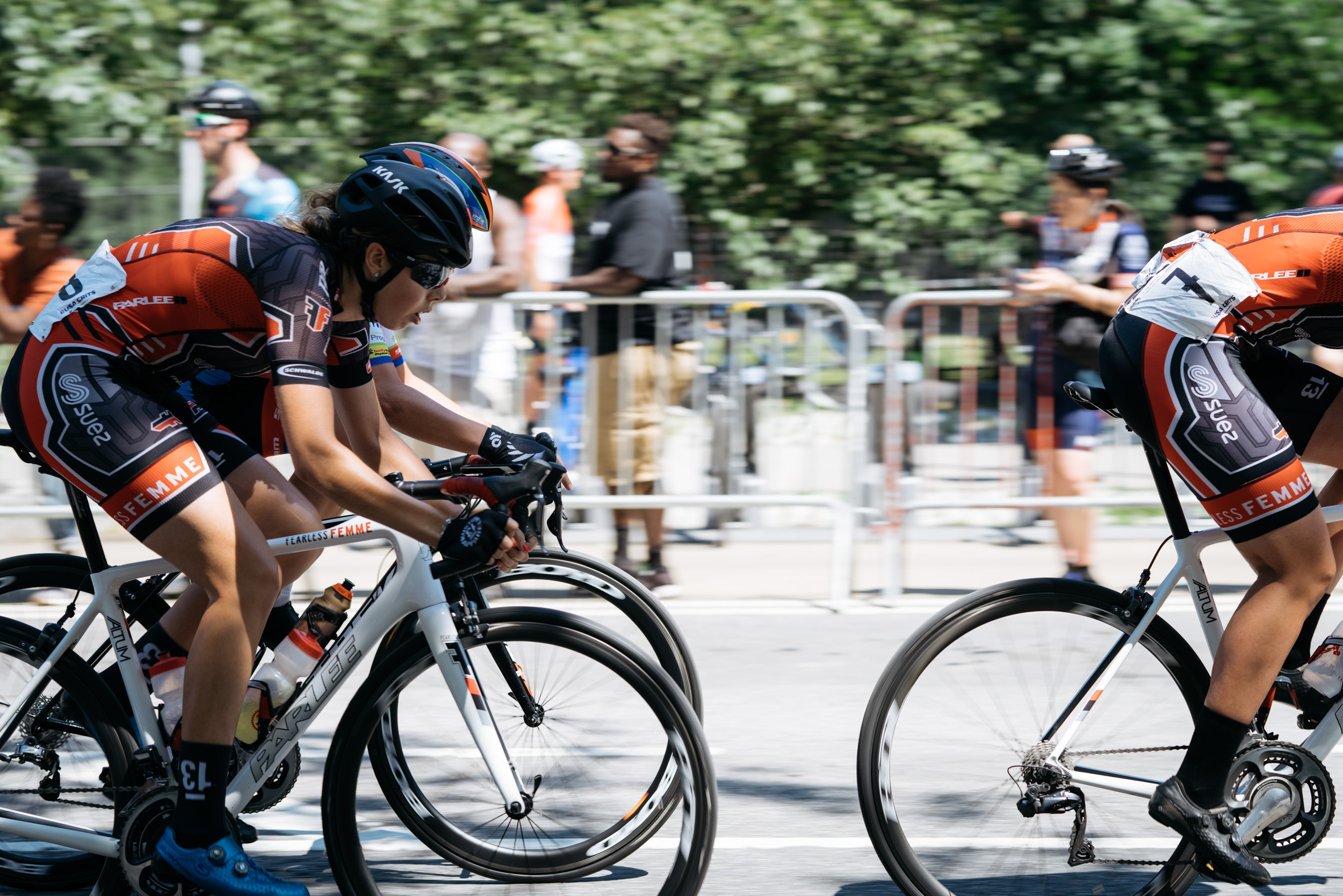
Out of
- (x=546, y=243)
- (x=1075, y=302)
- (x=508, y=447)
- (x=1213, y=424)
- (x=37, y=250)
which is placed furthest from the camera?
(x=546, y=243)

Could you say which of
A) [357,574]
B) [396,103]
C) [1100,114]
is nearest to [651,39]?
[396,103]

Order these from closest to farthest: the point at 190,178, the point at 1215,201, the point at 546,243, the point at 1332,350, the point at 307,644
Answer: the point at 307,644 → the point at 1332,350 → the point at 546,243 → the point at 1215,201 → the point at 190,178

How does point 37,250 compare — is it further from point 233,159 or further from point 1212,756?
point 1212,756

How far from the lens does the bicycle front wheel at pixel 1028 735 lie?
3.57 meters

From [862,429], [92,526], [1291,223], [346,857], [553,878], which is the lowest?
[862,429]

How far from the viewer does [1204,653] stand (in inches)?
162

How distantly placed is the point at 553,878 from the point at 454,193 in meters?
1.69

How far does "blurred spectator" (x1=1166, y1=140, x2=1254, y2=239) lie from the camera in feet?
29.2

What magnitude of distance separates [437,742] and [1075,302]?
4510 millimetres

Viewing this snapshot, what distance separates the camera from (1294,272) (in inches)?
135

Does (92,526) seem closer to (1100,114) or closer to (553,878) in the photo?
(553,878)

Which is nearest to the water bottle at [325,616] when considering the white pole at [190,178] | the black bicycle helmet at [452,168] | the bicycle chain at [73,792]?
the bicycle chain at [73,792]

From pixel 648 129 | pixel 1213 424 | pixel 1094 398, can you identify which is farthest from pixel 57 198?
pixel 1213 424

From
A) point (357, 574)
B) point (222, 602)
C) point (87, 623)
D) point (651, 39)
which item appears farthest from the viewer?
point (651, 39)
